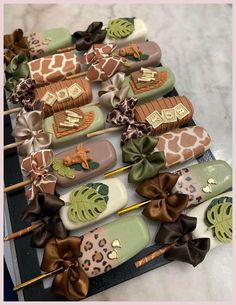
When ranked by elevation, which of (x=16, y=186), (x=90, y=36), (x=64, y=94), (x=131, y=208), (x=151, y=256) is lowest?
(x=151, y=256)

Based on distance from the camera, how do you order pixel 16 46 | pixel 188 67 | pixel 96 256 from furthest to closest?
pixel 188 67, pixel 16 46, pixel 96 256

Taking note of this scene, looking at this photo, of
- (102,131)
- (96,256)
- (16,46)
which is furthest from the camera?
(16,46)

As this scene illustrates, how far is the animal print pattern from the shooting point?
1.52 m

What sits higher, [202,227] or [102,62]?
[102,62]

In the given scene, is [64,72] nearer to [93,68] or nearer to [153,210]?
[93,68]

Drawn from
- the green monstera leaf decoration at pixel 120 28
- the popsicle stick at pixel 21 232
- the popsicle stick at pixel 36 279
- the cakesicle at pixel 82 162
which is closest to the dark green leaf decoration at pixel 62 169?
the cakesicle at pixel 82 162

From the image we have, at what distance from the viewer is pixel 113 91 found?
1.90m

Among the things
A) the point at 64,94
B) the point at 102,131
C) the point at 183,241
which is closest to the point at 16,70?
the point at 64,94

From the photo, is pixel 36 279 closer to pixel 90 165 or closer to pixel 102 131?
pixel 90 165

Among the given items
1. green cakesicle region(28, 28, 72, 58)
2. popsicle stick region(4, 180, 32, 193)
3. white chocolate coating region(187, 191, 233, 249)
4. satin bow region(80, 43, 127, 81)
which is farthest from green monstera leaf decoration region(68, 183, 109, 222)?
green cakesicle region(28, 28, 72, 58)

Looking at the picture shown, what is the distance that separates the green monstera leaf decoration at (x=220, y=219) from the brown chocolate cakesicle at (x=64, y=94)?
0.76m

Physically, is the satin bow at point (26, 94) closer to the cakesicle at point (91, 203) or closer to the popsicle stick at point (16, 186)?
the popsicle stick at point (16, 186)

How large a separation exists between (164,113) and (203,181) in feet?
1.16

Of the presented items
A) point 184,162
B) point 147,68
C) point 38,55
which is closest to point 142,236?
point 184,162
